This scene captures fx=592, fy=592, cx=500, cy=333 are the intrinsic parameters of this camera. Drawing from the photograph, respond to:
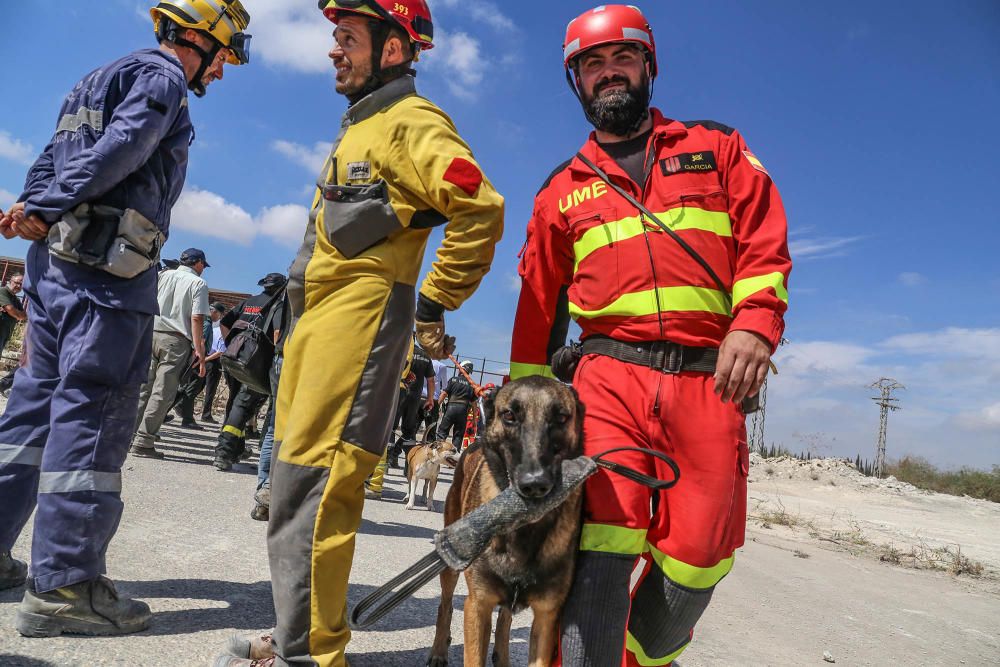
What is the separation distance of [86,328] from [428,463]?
17.1ft

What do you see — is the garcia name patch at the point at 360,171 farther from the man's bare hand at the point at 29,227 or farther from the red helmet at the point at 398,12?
the man's bare hand at the point at 29,227

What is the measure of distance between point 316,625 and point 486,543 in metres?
0.69

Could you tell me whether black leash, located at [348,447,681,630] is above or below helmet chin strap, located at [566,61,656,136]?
below

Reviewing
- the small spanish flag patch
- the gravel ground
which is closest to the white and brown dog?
the gravel ground

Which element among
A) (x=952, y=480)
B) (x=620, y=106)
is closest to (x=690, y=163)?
(x=620, y=106)

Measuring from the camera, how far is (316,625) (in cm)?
195

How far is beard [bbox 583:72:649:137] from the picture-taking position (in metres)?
2.40

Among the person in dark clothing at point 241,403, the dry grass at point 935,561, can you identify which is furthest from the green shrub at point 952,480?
the person in dark clothing at point 241,403

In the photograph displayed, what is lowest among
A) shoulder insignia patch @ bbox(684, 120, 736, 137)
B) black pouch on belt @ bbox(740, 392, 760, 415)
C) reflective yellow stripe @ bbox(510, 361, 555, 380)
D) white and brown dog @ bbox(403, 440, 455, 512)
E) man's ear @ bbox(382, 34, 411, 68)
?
white and brown dog @ bbox(403, 440, 455, 512)

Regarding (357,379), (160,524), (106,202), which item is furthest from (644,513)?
(160,524)

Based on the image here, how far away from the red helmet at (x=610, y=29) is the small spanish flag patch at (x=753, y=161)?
639 mm

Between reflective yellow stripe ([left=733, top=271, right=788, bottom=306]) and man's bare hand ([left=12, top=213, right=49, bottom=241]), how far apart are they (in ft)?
9.22

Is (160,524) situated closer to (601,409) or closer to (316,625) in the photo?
(316,625)

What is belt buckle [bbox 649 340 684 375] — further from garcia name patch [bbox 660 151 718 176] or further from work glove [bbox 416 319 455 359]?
work glove [bbox 416 319 455 359]
